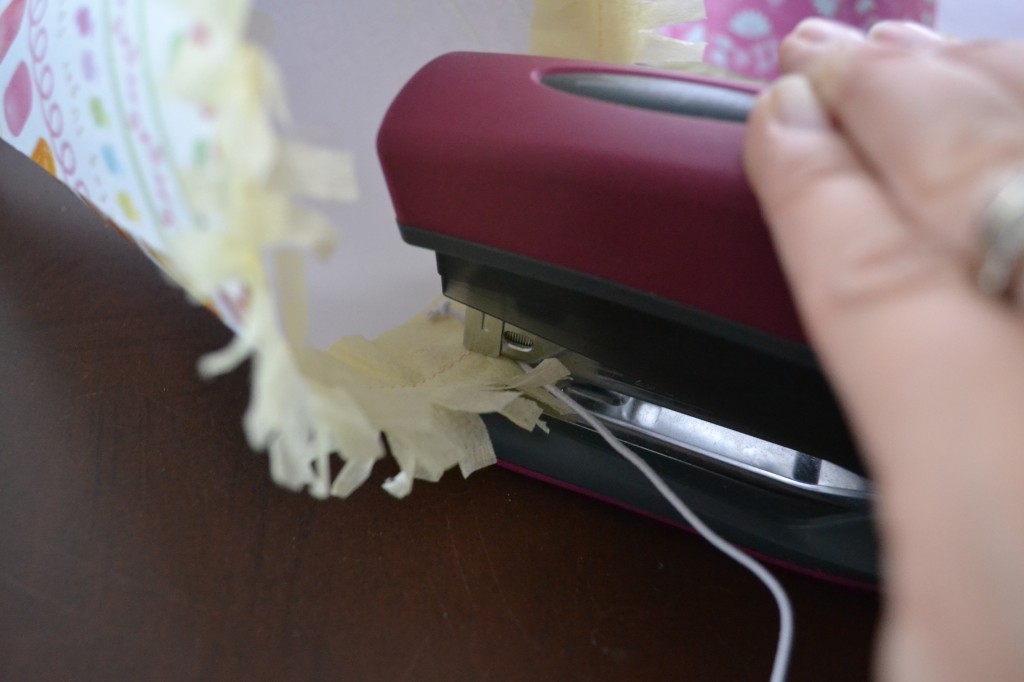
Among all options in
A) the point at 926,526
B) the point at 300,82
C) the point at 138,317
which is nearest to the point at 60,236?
the point at 138,317

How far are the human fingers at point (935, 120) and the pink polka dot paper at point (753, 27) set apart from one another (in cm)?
38

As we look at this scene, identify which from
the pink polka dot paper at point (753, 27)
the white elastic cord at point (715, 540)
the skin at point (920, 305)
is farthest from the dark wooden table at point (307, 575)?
the pink polka dot paper at point (753, 27)

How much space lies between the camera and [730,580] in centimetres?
41

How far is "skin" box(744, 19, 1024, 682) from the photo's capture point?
0.60ft

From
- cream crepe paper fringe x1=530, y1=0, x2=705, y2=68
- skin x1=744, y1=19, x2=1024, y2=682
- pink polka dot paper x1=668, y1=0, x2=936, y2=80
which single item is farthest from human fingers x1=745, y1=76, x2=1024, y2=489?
pink polka dot paper x1=668, y1=0, x2=936, y2=80

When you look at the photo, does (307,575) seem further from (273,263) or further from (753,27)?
(753,27)

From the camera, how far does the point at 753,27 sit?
64 centimetres

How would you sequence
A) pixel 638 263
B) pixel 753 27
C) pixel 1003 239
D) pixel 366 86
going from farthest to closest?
pixel 753 27
pixel 366 86
pixel 638 263
pixel 1003 239

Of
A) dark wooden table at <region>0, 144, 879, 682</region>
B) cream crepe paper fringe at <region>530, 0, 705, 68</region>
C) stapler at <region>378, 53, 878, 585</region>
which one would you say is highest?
cream crepe paper fringe at <region>530, 0, 705, 68</region>

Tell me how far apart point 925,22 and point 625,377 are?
1.33 ft

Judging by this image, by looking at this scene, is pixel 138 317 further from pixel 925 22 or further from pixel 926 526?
pixel 925 22

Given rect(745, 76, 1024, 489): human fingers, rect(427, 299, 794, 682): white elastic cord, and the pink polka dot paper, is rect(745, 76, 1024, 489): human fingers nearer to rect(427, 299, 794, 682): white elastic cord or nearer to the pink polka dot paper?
rect(427, 299, 794, 682): white elastic cord

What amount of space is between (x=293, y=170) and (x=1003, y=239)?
0.19 metres

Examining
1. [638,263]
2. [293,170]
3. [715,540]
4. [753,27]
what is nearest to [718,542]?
[715,540]
